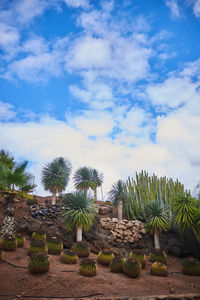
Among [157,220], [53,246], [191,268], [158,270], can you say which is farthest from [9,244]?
[157,220]

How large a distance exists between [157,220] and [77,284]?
359 inches

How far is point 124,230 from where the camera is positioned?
15.5m

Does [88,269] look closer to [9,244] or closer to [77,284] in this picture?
[77,284]

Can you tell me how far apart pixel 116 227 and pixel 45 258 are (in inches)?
333

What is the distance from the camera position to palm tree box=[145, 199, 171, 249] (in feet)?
49.5

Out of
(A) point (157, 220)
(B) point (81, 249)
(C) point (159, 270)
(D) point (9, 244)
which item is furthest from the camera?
(A) point (157, 220)

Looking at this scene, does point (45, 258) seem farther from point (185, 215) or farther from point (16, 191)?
point (185, 215)

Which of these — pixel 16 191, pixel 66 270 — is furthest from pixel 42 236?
pixel 66 270

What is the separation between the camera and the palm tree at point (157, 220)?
15.1 metres

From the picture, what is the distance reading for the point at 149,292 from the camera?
7125 mm

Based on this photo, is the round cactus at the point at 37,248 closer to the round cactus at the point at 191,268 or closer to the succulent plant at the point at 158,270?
the succulent plant at the point at 158,270

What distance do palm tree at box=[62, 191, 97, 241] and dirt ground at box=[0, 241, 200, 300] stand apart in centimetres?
393

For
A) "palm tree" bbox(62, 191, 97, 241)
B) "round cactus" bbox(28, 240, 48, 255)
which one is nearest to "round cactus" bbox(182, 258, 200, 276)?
"palm tree" bbox(62, 191, 97, 241)

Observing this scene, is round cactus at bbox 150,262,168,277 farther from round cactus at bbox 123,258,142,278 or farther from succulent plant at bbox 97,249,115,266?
succulent plant at bbox 97,249,115,266
